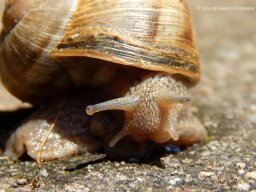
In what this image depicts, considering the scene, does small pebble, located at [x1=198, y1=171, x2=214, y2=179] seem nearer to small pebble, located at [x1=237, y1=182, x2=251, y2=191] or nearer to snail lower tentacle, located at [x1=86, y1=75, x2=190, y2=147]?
small pebble, located at [x1=237, y1=182, x2=251, y2=191]

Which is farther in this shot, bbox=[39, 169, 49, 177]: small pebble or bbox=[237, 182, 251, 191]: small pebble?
bbox=[39, 169, 49, 177]: small pebble

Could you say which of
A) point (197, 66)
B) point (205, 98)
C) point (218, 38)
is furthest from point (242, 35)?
point (197, 66)

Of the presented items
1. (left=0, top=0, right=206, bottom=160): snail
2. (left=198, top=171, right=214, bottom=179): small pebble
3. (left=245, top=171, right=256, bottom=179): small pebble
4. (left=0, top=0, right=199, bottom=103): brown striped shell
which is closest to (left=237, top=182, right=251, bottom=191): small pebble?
(left=245, top=171, right=256, bottom=179): small pebble

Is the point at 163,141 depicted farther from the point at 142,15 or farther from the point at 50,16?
the point at 50,16

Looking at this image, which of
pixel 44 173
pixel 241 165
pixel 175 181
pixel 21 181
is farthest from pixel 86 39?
pixel 241 165

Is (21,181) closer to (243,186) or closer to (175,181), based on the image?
(175,181)

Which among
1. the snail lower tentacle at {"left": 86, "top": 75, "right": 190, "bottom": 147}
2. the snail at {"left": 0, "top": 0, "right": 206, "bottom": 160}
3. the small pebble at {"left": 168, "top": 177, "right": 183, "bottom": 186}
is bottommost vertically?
the small pebble at {"left": 168, "top": 177, "right": 183, "bottom": 186}

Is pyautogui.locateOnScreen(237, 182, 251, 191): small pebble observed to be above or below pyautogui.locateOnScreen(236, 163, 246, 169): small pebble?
below
